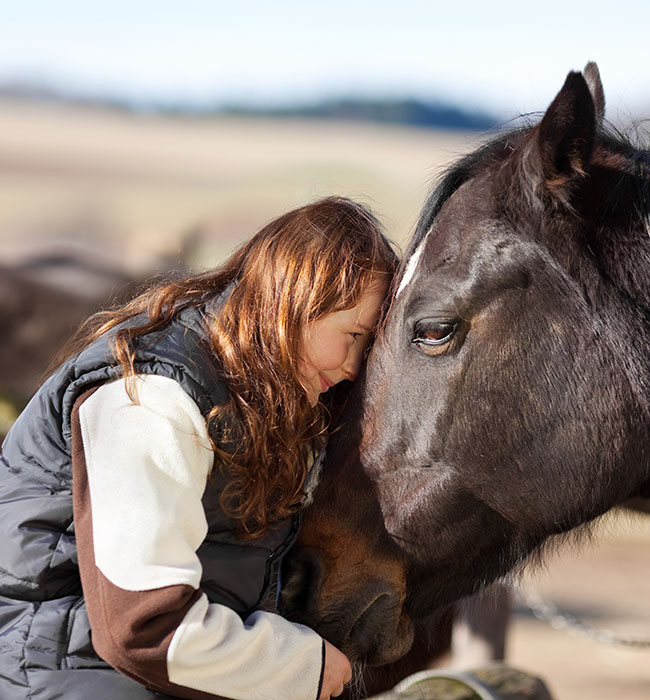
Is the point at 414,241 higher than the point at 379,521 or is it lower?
higher

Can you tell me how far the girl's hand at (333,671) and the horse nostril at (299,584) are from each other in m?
0.14

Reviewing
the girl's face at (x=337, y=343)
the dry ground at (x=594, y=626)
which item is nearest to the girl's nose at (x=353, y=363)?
the girl's face at (x=337, y=343)

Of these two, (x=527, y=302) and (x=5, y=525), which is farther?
(x=527, y=302)

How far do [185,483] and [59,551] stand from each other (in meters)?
0.28

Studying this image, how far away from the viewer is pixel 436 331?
6.18ft

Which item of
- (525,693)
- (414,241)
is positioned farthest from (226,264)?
(525,693)

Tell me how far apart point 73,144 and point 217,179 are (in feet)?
6.61

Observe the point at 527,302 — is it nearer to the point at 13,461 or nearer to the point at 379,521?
the point at 379,521

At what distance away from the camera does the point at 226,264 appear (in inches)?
81.7

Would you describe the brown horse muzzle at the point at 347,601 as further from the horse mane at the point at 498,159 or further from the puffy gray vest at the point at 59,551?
the horse mane at the point at 498,159

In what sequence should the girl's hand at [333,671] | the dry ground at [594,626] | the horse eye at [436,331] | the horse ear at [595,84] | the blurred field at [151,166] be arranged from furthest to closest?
the blurred field at [151,166] < the dry ground at [594,626] < the horse ear at [595,84] < the horse eye at [436,331] < the girl's hand at [333,671]

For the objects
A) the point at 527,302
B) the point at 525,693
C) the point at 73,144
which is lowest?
the point at 525,693

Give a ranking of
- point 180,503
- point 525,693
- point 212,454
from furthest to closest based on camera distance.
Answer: point 525,693
point 212,454
point 180,503

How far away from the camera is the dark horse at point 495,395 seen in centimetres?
189
